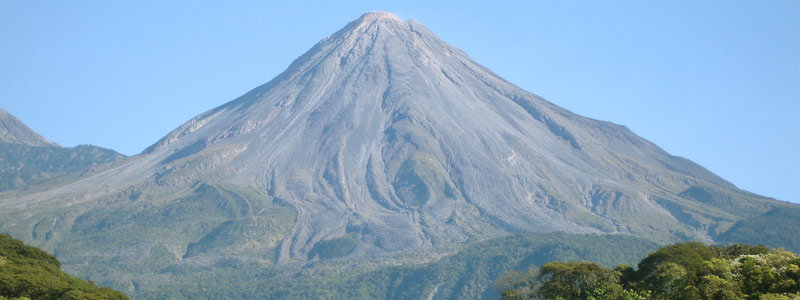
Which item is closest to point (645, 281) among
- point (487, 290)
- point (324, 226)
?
point (487, 290)

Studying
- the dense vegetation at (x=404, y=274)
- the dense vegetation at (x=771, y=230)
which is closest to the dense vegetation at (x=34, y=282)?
the dense vegetation at (x=404, y=274)

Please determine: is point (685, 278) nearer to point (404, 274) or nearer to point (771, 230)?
point (404, 274)

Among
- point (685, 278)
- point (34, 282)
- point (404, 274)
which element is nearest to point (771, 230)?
point (404, 274)

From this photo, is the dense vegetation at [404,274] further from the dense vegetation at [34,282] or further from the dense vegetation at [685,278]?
the dense vegetation at [685,278]

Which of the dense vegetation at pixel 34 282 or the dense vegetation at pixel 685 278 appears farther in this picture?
the dense vegetation at pixel 34 282

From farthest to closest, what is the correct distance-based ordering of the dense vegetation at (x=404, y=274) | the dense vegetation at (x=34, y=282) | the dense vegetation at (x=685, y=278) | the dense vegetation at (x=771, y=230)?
1. the dense vegetation at (x=771, y=230)
2. the dense vegetation at (x=404, y=274)
3. the dense vegetation at (x=34, y=282)
4. the dense vegetation at (x=685, y=278)

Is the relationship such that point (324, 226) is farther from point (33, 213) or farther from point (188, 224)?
point (33, 213)
